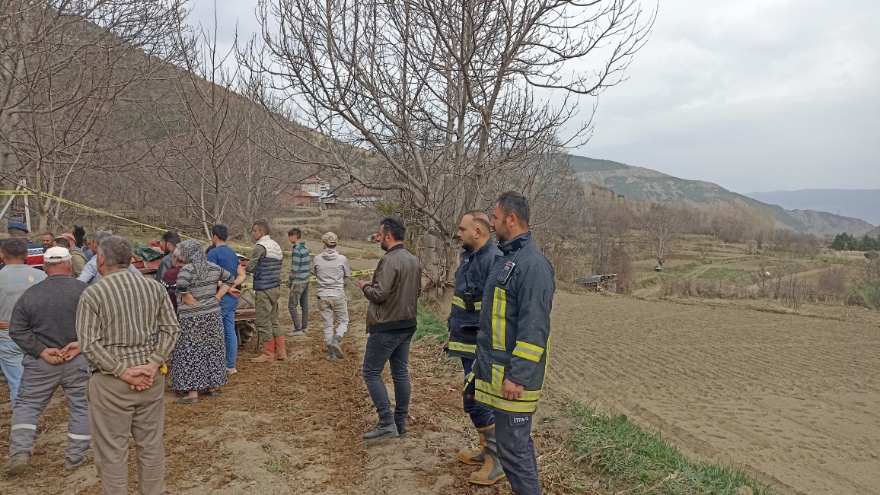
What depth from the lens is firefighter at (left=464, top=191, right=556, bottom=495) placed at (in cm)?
321

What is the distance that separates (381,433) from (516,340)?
2.23m

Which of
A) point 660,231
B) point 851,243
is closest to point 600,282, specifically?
point 660,231

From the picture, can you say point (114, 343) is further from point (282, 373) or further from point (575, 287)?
point (575, 287)

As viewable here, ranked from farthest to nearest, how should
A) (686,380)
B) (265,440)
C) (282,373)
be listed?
(686,380)
(282,373)
(265,440)

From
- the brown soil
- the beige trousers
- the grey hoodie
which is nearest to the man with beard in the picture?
the brown soil

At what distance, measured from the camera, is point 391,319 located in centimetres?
476

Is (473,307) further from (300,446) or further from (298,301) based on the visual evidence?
(298,301)

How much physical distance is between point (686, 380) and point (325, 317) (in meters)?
10.0

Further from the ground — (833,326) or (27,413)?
(27,413)

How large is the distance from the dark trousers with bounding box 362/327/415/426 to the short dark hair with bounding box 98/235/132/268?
204 cm

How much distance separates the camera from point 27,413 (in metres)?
4.48

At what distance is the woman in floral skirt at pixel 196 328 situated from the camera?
5.95 m

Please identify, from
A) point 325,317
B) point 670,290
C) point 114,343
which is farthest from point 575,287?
point 114,343

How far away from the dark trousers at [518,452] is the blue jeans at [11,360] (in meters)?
4.65
